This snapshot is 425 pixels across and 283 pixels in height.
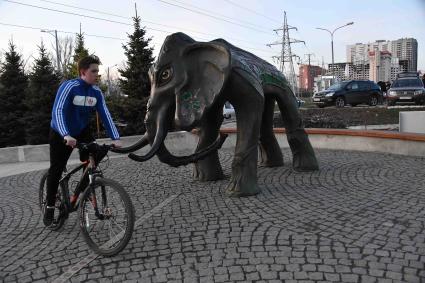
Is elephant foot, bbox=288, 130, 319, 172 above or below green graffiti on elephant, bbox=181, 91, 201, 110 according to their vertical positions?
below

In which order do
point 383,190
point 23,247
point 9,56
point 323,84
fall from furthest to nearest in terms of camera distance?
point 323,84 → point 9,56 → point 383,190 → point 23,247

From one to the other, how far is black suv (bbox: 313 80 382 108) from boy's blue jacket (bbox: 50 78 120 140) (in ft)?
58.9

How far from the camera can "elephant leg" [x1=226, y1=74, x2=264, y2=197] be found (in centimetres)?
589

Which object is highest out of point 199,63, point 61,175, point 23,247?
point 199,63

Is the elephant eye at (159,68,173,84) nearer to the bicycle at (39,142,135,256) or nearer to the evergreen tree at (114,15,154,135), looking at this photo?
the bicycle at (39,142,135,256)

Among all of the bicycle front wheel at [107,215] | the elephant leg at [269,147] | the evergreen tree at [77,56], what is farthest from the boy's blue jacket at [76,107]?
the evergreen tree at [77,56]

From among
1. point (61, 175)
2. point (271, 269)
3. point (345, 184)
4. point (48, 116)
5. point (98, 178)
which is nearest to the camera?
point (271, 269)

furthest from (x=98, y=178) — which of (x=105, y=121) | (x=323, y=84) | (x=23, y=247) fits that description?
(x=323, y=84)

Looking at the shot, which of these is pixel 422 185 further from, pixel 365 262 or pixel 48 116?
pixel 48 116

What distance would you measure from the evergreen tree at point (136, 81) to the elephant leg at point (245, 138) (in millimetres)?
9410

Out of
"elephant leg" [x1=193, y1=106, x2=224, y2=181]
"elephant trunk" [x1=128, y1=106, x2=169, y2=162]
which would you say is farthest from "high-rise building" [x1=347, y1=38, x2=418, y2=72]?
"elephant trunk" [x1=128, y1=106, x2=169, y2=162]

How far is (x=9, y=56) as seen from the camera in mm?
18188

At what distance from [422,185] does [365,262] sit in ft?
10.2

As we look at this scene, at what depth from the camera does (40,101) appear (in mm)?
15711
